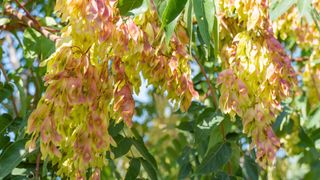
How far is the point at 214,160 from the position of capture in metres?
1.84

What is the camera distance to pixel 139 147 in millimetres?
1801

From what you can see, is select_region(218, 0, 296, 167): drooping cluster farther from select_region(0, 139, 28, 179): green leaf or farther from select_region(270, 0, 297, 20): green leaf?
select_region(0, 139, 28, 179): green leaf

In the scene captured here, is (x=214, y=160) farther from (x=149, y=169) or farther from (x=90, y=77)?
(x=90, y=77)

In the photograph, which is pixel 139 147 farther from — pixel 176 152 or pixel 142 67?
pixel 176 152

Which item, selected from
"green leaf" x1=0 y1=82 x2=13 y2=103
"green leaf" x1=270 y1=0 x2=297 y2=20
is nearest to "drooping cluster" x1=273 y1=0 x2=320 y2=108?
"green leaf" x1=270 y1=0 x2=297 y2=20

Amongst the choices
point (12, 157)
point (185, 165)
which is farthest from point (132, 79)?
point (185, 165)

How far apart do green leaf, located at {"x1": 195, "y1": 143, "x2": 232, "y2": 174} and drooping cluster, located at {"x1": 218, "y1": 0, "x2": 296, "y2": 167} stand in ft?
0.89

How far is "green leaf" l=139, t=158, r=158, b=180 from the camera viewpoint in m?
1.79

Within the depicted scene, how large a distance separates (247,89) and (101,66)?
1.21 feet

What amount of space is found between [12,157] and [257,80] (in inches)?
26.6

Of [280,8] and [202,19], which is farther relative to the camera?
[280,8]

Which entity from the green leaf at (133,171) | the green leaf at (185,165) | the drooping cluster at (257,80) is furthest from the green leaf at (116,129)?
the green leaf at (185,165)

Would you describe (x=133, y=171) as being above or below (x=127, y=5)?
below

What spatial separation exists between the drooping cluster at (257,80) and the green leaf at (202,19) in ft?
0.50
